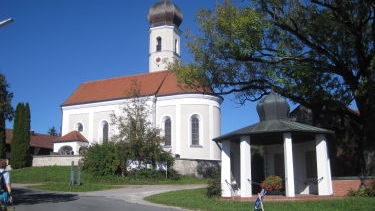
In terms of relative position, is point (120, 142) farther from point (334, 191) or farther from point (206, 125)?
point (334, 191)

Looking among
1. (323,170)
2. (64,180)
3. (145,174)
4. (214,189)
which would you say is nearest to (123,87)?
(64,180)

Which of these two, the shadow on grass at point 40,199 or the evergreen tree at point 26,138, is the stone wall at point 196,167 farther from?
the evergreen tree at point 26,138

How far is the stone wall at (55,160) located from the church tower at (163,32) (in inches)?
778

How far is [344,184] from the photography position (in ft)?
61.8

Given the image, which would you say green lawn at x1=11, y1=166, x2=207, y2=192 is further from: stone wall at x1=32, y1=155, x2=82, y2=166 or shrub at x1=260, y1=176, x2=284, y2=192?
shrub at x1=260, y1=176, x2=284, y2=192

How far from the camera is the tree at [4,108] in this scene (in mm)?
41653

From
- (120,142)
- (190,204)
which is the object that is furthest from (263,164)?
(120,142)

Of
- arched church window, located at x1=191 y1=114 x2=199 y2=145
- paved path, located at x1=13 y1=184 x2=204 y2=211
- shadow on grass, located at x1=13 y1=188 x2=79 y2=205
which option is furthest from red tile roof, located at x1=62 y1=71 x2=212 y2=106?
paved path, located at x1=13 y1=184 x2=204 y2=211

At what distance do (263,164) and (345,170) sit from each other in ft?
16.0

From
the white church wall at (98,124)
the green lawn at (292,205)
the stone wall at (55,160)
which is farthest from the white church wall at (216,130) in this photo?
the green lawn at (292,205)

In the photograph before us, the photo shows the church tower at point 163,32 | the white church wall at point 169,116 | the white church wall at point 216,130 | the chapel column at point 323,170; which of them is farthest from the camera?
the church tower at point 163,32

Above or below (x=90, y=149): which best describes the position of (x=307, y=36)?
above

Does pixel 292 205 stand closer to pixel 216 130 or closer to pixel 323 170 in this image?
pixel 323 170

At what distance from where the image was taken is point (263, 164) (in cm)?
2339
